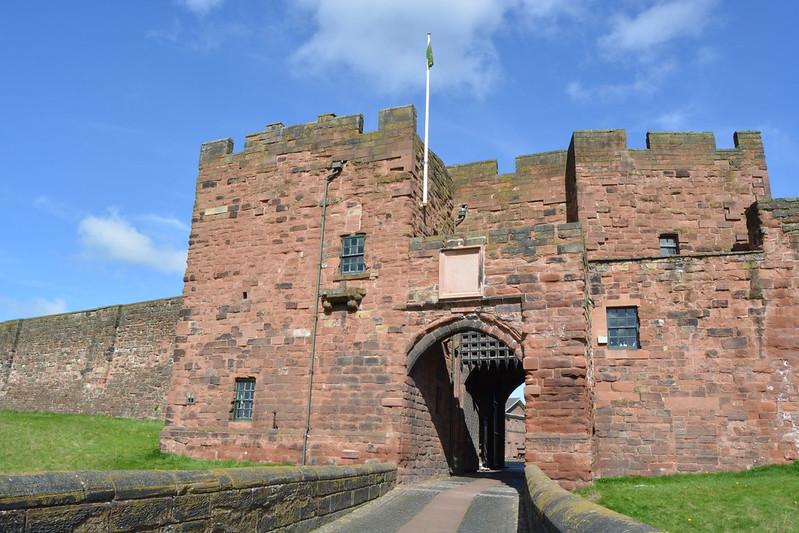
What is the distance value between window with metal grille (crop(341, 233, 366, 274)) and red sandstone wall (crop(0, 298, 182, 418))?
12878mm

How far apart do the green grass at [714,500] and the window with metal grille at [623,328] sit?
2930mm

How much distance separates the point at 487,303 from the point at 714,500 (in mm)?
5364

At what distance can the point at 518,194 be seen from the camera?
1806 centimetres

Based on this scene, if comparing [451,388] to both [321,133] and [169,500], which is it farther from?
[169,500]

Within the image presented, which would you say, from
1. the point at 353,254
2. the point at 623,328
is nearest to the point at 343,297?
the point at 353,254

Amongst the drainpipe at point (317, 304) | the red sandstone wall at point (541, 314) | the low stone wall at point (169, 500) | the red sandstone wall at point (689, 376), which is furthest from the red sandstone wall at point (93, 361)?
the low stone wall at point (169, 500)

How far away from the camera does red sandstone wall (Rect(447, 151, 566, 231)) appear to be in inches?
701

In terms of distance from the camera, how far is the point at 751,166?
1641 cm

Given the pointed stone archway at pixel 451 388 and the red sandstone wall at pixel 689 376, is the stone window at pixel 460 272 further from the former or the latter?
the red sandstone wall at pixel 689 376

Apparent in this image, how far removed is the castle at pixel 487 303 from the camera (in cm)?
1277

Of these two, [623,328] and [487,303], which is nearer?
[487,303]

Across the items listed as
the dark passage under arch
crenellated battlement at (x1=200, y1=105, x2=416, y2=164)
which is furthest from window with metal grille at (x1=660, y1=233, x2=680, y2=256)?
crenellated battlement at (x1=200, y1=105, x2=416, y2=164)

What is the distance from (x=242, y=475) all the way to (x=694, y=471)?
34.3 ft

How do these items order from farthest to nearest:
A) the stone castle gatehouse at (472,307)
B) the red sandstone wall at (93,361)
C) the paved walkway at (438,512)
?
the red sandstone wall at (93,361) → the stone castle gatehouse at (472,307) → the paved walkway at (438,512)
